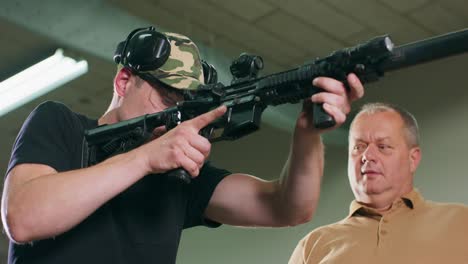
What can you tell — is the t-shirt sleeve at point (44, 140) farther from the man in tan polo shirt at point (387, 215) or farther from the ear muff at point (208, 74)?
the man in tan polo shirt at point (387, 215)

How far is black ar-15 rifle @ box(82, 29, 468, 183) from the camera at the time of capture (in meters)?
1.21

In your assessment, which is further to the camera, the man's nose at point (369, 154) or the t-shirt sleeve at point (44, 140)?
the man's nose at point (369, 154)

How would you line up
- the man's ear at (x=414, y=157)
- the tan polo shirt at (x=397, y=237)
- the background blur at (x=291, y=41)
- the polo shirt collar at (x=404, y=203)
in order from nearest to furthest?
the tan polo shirt at (x=397, y=237) < the polo shirt collar at (x=404, y=203) < the man's ear at (x=414, y=157) < the background blur at (x=291, y=41)

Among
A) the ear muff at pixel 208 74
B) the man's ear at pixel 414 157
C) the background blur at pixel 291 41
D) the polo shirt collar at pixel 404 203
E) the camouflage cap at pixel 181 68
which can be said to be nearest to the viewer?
the camouflage cap at pixel 181 68

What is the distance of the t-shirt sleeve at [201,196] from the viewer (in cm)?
167

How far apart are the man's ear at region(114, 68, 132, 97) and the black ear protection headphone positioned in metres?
0.02

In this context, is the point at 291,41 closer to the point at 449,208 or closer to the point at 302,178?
the point at 449,208

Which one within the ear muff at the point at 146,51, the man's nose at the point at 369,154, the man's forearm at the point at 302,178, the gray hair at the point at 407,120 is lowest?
the man's forearm at the point at 302,178

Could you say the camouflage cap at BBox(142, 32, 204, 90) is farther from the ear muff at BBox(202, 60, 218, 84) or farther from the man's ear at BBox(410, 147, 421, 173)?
the man's ear at BBox(410, 147, 421, 173)

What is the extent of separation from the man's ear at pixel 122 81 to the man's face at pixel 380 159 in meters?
1.06

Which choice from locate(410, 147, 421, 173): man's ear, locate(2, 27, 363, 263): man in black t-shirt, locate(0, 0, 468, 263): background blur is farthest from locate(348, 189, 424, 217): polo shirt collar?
locate(0, 0, 468, 263): background blur

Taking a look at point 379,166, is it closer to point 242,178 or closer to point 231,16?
point 242,178

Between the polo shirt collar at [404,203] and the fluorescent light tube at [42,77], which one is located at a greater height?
the fluorescent light tube at [42,77]

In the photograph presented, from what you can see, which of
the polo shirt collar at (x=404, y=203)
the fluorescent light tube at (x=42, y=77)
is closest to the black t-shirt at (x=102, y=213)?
the polo shirt collar at (x=404, y=203)
